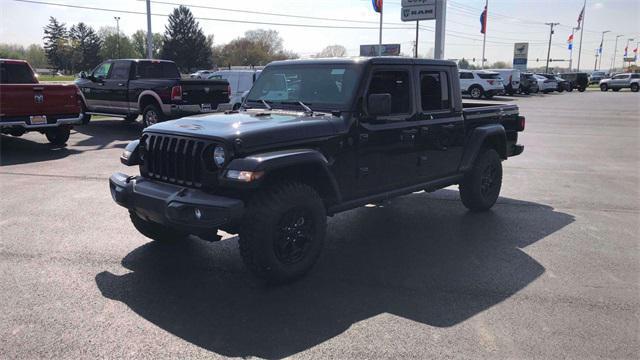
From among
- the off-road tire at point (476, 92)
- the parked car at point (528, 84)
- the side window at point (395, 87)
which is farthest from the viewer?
the parked car at point (528, 84)

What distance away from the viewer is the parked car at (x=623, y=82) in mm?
52844

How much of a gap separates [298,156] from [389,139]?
52.9 inches

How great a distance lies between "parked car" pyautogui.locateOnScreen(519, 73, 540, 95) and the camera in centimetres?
4409

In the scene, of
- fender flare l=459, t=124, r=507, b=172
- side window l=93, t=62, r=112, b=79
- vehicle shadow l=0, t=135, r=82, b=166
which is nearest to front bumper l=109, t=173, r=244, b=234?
fender flare l=459, t=124, r=507, b=172

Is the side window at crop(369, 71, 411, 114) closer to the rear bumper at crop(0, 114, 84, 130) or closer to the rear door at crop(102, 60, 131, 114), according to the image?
the rear bumper at crop(0, 114, 84, 130)

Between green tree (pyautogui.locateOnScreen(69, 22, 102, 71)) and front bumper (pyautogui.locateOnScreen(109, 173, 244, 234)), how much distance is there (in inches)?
4074

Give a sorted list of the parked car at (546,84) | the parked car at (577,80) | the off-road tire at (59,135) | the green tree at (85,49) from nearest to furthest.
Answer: the off-road tire at (59,135) < the parked car at (546,84) < the parked car at (577,80) < the green tree at (85,49)

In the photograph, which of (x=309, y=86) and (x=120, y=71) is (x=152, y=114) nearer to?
(x=120, y=71)

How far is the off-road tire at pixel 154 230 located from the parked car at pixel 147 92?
8911 millimetres

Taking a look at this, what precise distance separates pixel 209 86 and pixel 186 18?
8422 cm

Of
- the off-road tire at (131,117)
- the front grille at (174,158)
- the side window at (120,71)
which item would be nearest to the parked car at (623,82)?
the off-road tire at (131,117)

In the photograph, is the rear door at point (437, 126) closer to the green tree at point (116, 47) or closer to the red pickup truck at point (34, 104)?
the red pickup truck at point (34, 104)

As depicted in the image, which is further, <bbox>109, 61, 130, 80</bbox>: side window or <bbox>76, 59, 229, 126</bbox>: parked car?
<bbox>109, 61, 130, 80</bbox>: side window

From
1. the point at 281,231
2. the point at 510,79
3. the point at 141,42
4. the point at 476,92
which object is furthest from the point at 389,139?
the point at 141,42
